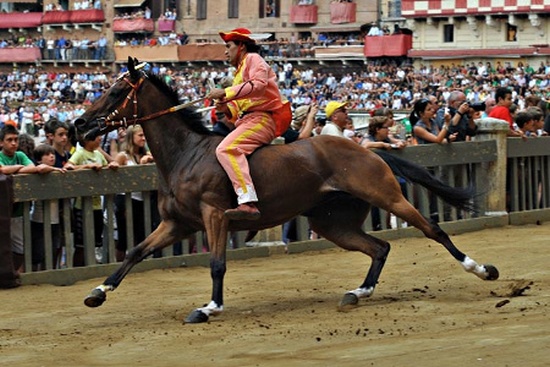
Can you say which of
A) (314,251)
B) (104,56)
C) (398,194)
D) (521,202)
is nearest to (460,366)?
(398,194)

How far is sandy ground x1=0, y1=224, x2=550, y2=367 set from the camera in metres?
8.54

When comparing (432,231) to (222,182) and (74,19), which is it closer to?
(222,182)

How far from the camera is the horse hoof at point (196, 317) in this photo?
10.3m

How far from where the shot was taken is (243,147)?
36.0 ft

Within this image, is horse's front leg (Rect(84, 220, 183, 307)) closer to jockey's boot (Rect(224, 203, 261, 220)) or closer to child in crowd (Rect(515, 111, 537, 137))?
jockey's boot (Rect(224, 203, 261, 220))

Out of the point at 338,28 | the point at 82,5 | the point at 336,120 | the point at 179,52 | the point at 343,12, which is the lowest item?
the point at 179,52

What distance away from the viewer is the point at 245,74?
1090 centimetres

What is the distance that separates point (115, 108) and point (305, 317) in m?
2.26

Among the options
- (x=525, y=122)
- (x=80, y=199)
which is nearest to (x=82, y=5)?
(x=525, y=122)

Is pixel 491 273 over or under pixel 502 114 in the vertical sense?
under

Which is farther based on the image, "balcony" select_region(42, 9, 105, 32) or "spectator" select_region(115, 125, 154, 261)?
"balcony" select_region(42, 9, 105, 32)

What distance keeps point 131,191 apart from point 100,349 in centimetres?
422

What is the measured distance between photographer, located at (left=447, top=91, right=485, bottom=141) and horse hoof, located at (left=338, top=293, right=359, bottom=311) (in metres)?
5.49

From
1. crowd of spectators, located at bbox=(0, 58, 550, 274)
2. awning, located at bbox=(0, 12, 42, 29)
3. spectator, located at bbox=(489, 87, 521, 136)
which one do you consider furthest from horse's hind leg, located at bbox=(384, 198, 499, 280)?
awning, located at bbox=(0, 12, 42, 29)
